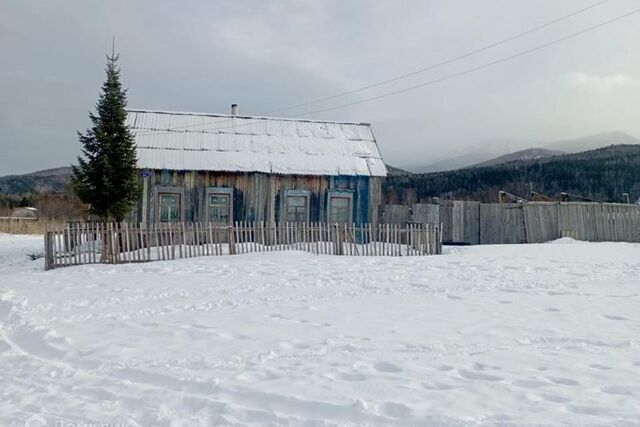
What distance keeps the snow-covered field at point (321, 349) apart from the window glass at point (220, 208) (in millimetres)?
7885

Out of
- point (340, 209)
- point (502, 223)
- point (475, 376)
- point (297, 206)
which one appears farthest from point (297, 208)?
point (475, 376)

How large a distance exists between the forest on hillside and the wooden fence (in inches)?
1600

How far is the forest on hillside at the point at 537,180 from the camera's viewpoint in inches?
2336

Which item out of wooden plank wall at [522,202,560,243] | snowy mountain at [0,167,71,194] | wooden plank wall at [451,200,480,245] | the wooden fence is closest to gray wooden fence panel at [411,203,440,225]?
wooden plank wall at [451,200,480,245]

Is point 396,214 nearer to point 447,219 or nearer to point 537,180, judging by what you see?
point 447,219

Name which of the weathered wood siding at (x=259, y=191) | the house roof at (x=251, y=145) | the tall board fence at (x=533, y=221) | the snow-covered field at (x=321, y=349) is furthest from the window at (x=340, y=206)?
the snow-covered field at (x=321, y=349)

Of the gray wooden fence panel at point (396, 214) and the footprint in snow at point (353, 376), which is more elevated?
the gray wooden fence panel at point (396, 214)

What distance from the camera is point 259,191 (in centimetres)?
2000

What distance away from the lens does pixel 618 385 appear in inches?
181

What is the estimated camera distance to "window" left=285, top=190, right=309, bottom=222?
2030 cm

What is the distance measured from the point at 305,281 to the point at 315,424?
7172 mm

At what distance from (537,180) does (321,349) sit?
63.8 meters

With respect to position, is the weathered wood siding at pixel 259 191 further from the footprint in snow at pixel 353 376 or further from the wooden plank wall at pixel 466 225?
the footprint in snow at pixel 353 376

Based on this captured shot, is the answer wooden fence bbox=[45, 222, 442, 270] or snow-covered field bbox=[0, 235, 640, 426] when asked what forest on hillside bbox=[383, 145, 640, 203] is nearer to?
wooden fence bbox=[45, 222, 442, 270]
